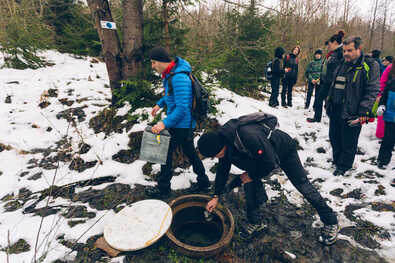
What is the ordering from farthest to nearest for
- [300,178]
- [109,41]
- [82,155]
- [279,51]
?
[279,51] → [109,41] → [82,155] → [300,178]

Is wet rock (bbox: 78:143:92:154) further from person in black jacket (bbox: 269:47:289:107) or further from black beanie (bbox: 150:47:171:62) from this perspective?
person in black jacket (bbox: 269:47:289:107)

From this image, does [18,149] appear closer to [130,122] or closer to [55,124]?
[55,124]

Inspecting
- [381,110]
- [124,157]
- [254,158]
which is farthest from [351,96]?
[124,157]

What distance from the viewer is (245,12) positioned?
7574 mm

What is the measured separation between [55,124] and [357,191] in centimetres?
644

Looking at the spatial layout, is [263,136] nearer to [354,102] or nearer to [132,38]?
[354,102]

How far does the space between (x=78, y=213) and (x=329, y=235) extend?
3.45 metres

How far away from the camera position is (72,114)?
515 centimetres

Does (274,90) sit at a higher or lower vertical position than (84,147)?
higher

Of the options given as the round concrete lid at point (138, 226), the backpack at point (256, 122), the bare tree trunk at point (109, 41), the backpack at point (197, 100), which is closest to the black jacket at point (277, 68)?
the backpack at point (197, 100)

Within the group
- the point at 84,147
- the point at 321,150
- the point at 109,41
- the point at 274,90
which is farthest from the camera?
the point at 274,90

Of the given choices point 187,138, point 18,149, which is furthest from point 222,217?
point 18,149

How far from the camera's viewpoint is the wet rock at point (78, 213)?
2.94 meters

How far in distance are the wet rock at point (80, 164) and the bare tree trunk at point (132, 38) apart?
81.1 inches
